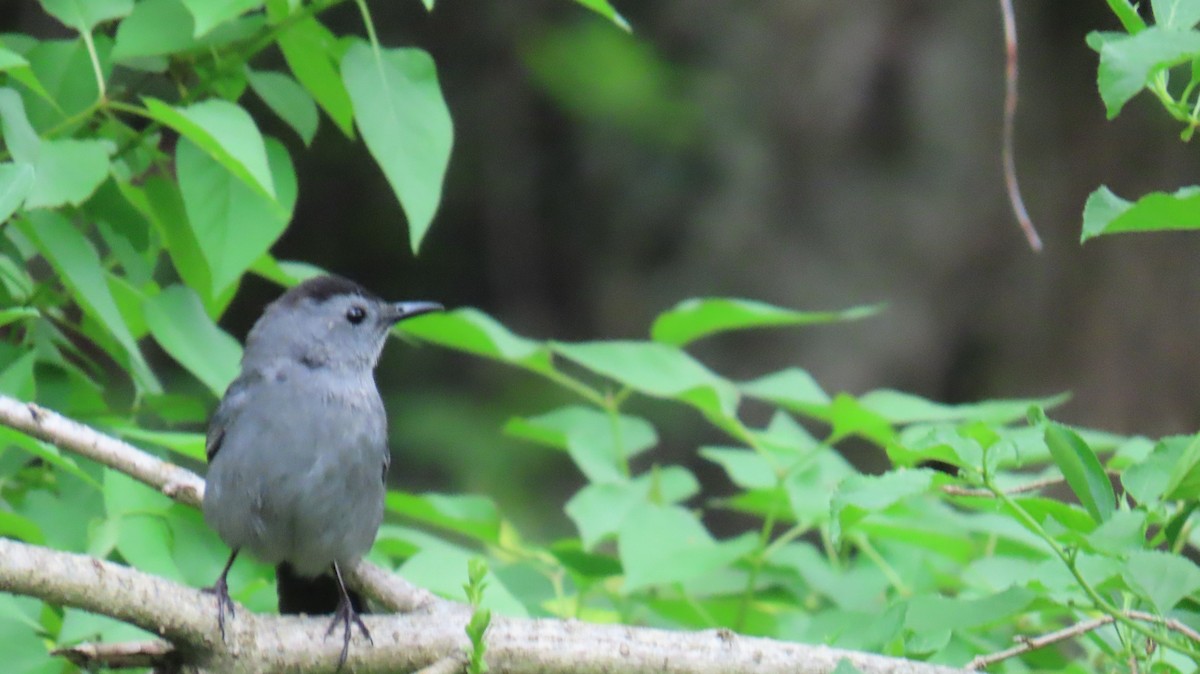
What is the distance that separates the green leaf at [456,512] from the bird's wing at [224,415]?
37cm

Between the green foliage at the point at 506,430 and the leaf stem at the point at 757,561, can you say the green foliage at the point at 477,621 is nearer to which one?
the green foliage at the point at 506,430

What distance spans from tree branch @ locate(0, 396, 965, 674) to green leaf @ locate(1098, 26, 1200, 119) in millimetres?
863

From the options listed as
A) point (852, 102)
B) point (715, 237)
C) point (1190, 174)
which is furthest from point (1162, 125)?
point (715, 237)

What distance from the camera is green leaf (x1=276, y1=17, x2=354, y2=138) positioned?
251 cm

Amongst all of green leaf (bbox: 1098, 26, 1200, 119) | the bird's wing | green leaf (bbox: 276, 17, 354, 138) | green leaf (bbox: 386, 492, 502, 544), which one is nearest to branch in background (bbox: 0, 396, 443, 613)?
the bird's wing

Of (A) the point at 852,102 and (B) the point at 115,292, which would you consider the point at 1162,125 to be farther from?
(B) the point at 115,292

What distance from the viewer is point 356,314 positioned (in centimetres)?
315

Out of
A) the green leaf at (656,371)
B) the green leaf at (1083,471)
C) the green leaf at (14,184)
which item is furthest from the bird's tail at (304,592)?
the green leaf at (1083,471)

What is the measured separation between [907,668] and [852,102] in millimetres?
6444

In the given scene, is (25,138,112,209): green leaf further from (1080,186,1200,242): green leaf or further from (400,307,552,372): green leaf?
(1080,186,1200,242): green leaf

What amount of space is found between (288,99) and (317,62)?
0.10 metres

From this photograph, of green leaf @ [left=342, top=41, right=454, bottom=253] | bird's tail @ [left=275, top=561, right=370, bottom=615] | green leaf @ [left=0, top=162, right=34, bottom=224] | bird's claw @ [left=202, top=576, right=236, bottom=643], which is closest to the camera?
green leaf @ [left=0, top=162, right=34, bottom=224]

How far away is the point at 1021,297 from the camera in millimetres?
7852

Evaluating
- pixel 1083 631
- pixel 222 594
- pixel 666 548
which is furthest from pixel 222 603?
pixel 1083 631
